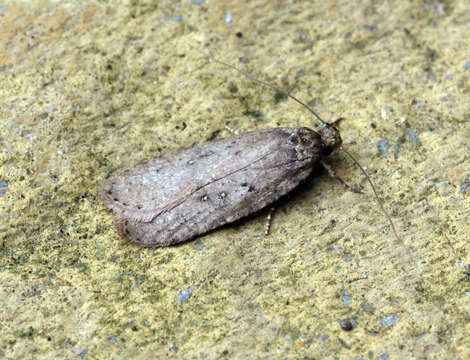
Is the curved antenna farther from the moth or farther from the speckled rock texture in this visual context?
the moth

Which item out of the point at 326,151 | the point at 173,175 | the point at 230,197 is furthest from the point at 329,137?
the point at 173,175

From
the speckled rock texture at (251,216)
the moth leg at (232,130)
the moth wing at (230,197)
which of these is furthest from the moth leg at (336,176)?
the moth leg at (232,130)

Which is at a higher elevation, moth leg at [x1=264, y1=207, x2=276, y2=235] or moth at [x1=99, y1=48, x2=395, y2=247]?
moth at [x1=99, y1=48, x2=395, y2=247]

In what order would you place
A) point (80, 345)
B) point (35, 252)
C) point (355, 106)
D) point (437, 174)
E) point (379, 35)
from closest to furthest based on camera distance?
point (80, 345), point (35, 252), point (437, 174), point (355, 106), point (379, 35)

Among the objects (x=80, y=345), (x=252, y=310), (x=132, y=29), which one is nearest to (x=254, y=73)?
(x=132, y=29)

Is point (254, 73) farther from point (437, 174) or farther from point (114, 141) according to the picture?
point (437, 174)

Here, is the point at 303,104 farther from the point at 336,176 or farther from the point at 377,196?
the point at 377,196

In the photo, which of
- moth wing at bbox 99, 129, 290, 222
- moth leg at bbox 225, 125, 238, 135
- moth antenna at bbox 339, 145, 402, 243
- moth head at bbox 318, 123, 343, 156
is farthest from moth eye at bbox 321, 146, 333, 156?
moth leg at bbox 225, 125, 238, 135

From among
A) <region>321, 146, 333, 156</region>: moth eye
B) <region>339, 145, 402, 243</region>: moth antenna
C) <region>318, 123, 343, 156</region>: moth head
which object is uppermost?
<region>318, 123, 343, 156</region>: moth head
